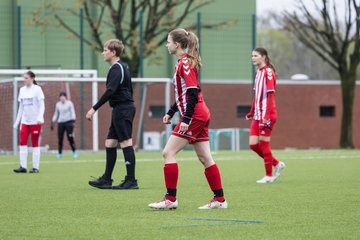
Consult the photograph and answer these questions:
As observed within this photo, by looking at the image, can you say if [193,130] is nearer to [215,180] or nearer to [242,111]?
[215,180]

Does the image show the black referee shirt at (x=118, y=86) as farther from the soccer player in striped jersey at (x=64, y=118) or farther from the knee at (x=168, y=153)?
the soccer player in striped jersey at (x=64, y=118)

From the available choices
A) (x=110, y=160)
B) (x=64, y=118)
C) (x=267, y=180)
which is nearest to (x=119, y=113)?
(x=110, y=160)

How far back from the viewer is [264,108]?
14.3m

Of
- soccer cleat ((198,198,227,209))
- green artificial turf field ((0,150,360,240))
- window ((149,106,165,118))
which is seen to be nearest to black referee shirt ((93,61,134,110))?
green artificial turf field ((0,150,360,240))

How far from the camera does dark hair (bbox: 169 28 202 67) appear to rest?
9.62 m

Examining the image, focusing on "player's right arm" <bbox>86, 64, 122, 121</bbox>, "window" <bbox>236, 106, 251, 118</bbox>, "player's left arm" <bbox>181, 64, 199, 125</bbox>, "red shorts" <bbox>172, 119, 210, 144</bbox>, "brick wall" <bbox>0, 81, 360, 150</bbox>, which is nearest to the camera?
"player's left arm" <bbox>181, 64, 199, 125</bbox>

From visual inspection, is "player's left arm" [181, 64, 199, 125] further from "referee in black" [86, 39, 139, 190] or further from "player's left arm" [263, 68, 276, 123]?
"player's left arm" [263, 68, 276, 123]

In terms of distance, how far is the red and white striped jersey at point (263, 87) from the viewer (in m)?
14.2

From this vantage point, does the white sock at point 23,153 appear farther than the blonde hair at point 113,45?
Yes

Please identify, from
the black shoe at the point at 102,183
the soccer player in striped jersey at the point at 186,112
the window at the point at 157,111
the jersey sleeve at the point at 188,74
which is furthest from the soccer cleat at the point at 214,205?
the window at the point at 157,111

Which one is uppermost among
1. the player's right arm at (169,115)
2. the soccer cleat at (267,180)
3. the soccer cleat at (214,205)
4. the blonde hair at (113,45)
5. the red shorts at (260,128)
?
the blonde hair at (113,45)

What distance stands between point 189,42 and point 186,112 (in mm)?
727

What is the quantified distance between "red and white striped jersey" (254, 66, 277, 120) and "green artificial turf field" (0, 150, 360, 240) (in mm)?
1102

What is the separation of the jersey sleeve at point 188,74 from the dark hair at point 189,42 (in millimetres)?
70
